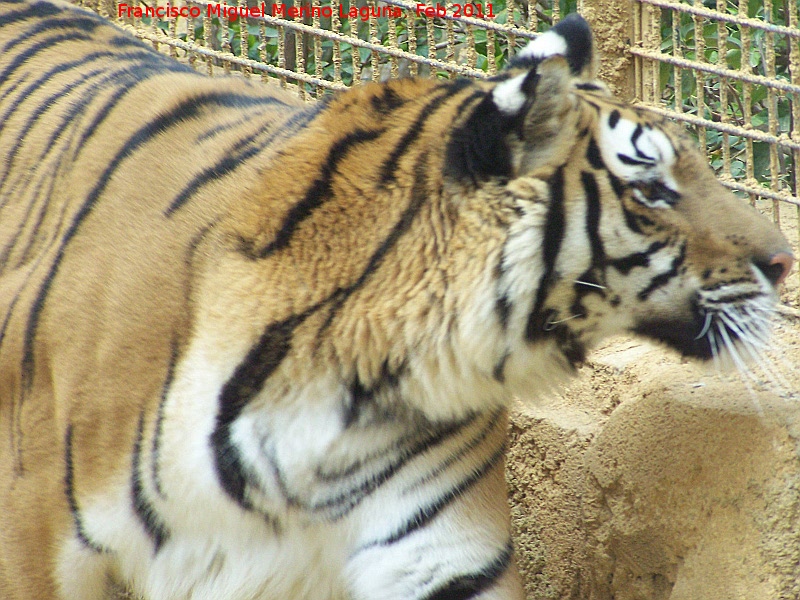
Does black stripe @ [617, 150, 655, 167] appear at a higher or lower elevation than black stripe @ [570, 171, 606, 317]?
higher

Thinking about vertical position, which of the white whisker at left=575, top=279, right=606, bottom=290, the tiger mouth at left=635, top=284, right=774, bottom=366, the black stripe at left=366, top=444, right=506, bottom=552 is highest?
the white whisker at left=575, top=279, right=606, bottom=290

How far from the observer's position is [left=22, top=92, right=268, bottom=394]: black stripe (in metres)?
2.30

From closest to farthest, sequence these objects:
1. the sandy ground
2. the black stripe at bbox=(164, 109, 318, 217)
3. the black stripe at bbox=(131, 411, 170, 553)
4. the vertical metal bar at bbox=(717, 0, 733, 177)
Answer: the black stripe at bbox=(131, 411, 170, 553)
the black stripe at bbox=(164, 109, 318, 217)
the sandy ground
the vertical metal bar at bbox=(717, 0, 733, 177)

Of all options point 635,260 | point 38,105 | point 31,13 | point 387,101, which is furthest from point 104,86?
point 635,260

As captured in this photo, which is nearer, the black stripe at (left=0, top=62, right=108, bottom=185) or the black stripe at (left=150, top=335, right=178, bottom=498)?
A: the black stripe at (left=150, top=335, right=178, bottom=498)

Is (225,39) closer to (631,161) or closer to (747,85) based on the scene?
(747,85)

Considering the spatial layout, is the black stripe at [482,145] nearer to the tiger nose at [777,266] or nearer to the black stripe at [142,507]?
the tiger nose at [777,266]

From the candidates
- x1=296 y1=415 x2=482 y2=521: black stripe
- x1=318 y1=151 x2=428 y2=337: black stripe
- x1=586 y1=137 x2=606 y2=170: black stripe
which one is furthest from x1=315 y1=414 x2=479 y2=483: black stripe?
x1=586 y1=137 x2=606 y2=170: black stripe

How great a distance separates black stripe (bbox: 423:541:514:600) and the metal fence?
3.91 feet

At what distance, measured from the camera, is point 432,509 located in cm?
227

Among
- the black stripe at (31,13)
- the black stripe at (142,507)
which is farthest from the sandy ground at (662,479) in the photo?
the black stripe at (31,13)

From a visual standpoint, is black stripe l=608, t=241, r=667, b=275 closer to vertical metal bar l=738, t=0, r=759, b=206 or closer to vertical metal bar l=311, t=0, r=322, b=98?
vertical metal bar l=738, t=0, r=759, b=206

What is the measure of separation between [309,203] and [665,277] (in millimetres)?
701

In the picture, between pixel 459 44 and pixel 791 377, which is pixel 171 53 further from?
pixel 791 377
